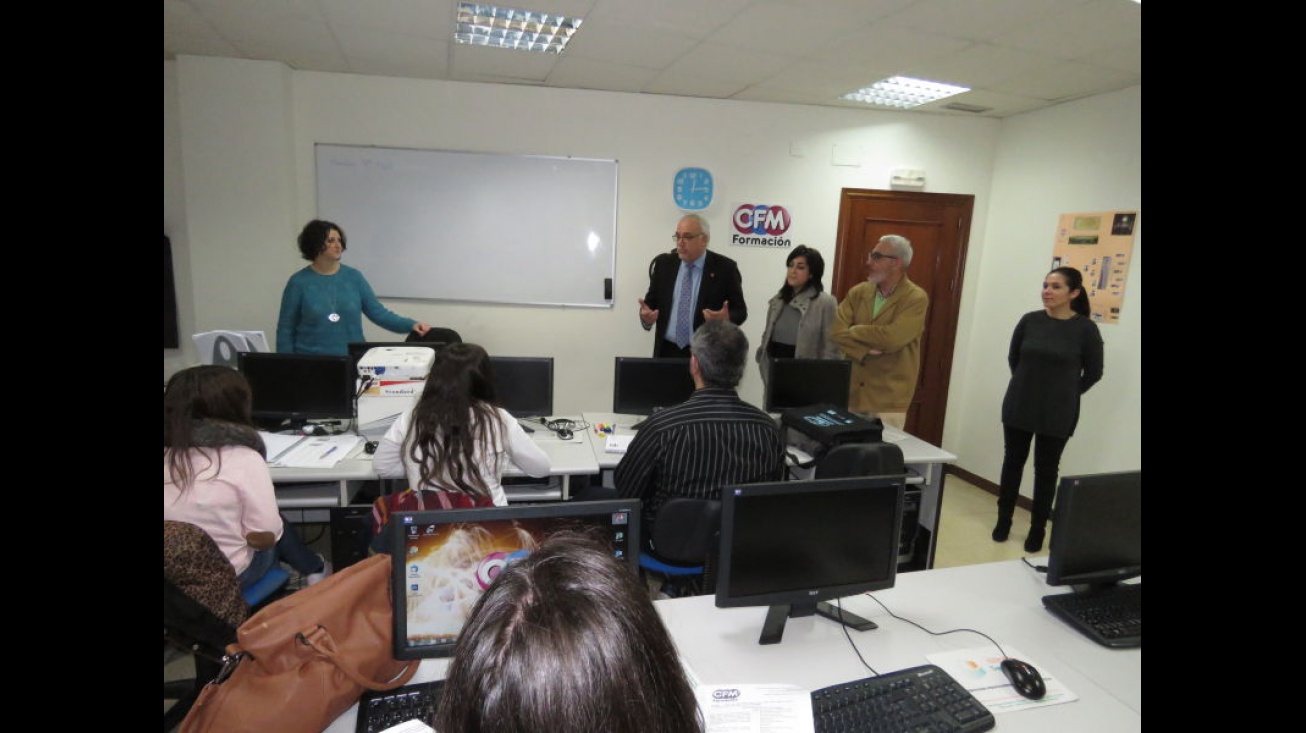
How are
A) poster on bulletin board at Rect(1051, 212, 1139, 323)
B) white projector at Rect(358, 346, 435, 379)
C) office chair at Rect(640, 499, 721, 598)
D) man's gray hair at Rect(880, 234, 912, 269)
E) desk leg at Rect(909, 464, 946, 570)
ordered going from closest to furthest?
office chair at Rect(640, 499, 721, 598), white projector at Rect(358, 346, 435, 379), desk leg at Rect(909, 464, 946, 570), man's gray hair at Rect(880, 234, 912, 269), poster on bulletin board at Rect(1051, 212, 1139, 323)

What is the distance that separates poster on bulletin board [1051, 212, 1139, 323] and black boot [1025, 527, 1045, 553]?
55.5 inches

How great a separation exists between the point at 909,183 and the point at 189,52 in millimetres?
4887

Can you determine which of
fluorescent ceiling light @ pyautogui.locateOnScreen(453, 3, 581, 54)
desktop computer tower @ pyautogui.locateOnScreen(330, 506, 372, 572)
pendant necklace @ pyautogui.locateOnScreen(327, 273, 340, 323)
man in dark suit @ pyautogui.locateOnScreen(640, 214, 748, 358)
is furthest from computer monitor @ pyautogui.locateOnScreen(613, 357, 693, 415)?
fluorescent ceiling light @ pyautogui.locateOnScreen(453, 3, 581, 54)

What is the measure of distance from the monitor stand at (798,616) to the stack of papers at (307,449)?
6.35 ft

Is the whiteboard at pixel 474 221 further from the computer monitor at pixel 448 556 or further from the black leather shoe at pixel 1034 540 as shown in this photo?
the computer monitor at pixel 448 556

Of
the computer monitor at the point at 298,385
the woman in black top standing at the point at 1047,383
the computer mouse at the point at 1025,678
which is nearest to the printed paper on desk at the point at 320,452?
the computer monitor at the point at 298,385

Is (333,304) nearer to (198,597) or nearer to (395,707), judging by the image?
(198,597)

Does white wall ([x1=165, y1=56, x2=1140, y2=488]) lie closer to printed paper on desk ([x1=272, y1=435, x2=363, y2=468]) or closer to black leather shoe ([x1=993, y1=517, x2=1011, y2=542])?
black leather shoe ([x1=993, y1=517, x2=1011, y2=542])

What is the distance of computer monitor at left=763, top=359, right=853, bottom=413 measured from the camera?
3.28m

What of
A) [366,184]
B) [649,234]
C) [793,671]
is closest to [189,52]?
[366,184]

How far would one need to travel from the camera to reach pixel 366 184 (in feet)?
13.7

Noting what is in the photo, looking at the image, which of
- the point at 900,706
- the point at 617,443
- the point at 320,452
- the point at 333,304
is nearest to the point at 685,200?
the point at 617,443
